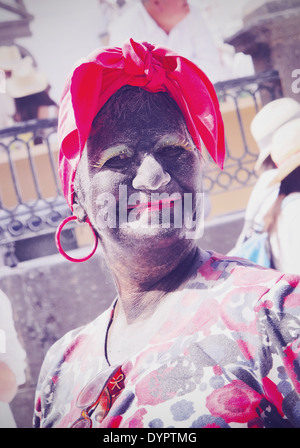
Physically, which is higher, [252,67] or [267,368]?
[252,67]

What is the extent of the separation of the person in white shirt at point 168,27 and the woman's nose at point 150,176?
1.70ft

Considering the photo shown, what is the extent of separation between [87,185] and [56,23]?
58 cm

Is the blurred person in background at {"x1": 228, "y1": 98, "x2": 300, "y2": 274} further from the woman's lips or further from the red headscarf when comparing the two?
the woman's lips

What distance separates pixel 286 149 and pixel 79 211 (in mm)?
659

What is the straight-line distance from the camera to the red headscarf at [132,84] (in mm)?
909

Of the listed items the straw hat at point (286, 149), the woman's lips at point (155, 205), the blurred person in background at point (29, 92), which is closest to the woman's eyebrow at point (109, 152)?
the woman's lips at point (155, 205)

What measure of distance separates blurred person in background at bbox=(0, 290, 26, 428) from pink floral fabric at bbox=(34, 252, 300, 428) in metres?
0.47

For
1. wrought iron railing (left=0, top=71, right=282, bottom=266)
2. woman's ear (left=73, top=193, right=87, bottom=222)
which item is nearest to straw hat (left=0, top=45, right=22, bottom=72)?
wrought iron railing (left=0, top=71, right=282, bottom=266)

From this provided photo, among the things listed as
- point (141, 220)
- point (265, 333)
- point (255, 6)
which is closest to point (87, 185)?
point (141, 220)

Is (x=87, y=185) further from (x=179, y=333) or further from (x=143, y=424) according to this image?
(x=143, y=424)

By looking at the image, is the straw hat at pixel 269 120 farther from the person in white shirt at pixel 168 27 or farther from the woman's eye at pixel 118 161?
the woman's eye at pixel 118 161

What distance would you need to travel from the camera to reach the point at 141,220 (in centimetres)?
93

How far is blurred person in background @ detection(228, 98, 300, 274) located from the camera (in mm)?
1271

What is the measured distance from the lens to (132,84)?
96cm
